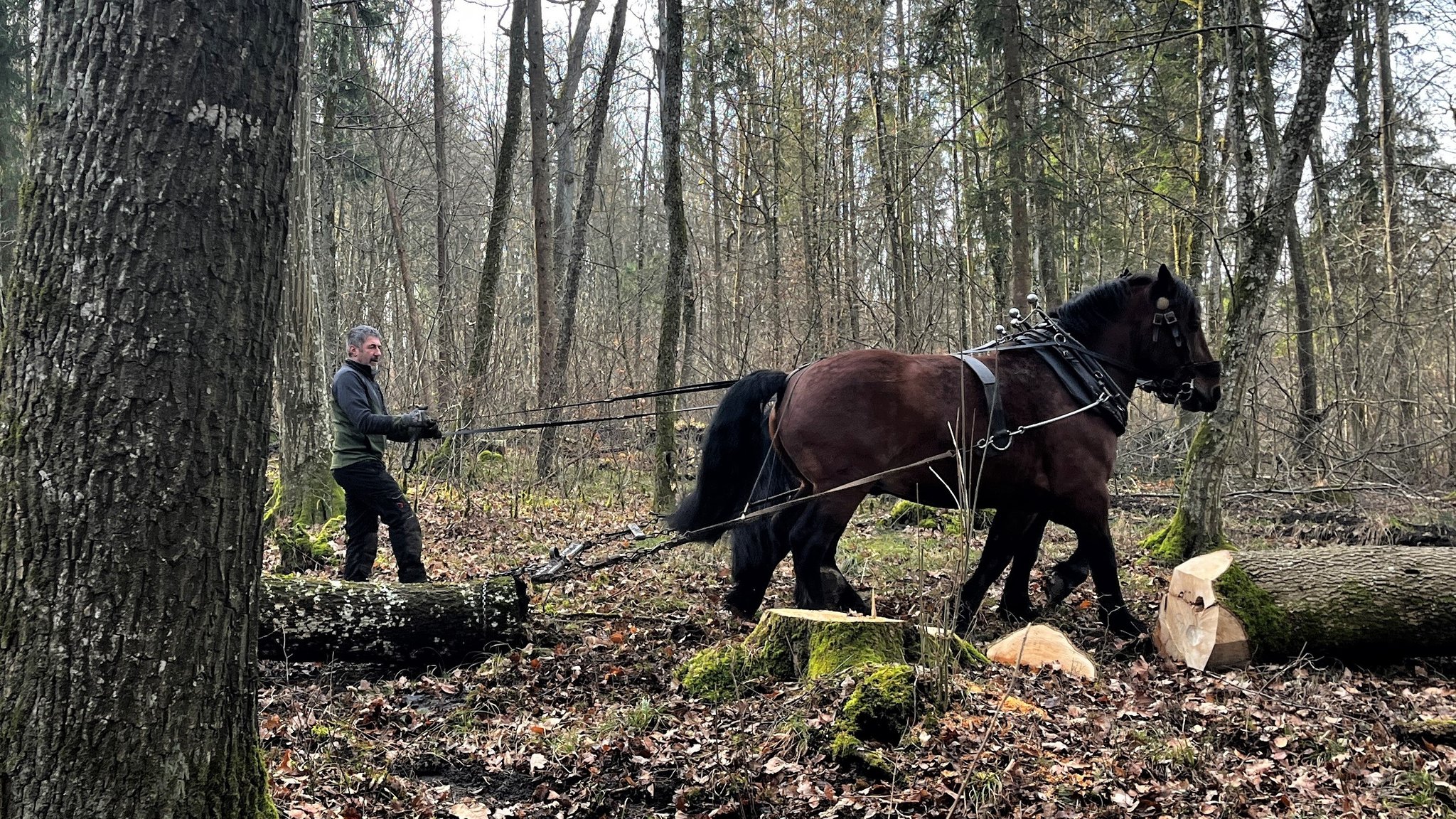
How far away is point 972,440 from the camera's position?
5.37m

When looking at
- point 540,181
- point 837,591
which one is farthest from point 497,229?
point 837,591

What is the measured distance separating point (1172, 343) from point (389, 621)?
5171 millimetres

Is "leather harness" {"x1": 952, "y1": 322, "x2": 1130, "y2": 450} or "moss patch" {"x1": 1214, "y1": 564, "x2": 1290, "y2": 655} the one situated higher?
"leather harness" {"x1": 952, "y1": 322, "x2": 1130, "y2": 450}

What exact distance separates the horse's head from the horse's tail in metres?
2.43

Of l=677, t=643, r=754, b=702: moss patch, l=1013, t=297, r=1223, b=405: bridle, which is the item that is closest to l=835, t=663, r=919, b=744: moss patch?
l=677, t=643, r=754, b=702: moss patch

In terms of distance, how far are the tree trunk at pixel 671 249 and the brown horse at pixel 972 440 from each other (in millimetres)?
3452

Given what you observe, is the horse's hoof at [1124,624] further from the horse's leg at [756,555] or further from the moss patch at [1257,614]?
the horse's leg at [756,555]

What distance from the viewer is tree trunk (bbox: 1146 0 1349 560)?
637cm

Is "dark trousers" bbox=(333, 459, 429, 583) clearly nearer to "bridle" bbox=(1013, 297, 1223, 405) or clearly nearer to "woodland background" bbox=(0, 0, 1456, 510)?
"woodland background" bbox=(0, 0, 1456, 510)

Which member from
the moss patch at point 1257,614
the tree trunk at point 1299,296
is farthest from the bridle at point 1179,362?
the tree trunk at point 1299,296

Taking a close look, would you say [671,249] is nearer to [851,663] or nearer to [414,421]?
[414,421]

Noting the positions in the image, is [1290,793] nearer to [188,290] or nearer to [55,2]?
[188,290]

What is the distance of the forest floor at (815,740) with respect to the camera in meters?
3.08

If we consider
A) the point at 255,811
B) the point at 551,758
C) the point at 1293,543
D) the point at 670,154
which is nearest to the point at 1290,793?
the point at 551,758
